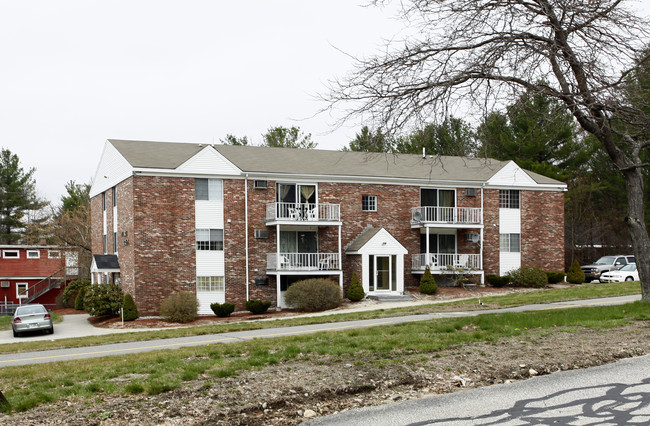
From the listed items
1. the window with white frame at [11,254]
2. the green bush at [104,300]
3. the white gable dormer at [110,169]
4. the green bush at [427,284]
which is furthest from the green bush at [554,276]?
the window with white frame at [11,254]

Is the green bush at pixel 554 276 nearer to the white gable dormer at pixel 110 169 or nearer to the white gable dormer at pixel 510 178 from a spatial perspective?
the white gable dormer at pixel 510 178

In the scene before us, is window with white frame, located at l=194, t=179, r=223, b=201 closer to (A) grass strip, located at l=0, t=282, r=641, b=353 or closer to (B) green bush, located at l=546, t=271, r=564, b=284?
(A) grass strip, located at l=0, t=282, r=641, b=353

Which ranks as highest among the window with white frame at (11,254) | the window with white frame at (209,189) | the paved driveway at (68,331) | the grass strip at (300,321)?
the window with white frame at (209,189)

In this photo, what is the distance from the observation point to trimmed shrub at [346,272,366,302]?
30.2m

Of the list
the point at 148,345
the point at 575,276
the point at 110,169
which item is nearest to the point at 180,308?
the point at 110,169

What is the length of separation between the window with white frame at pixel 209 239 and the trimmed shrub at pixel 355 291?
249 inches

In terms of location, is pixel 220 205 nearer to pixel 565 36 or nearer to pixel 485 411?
pixel 565 36

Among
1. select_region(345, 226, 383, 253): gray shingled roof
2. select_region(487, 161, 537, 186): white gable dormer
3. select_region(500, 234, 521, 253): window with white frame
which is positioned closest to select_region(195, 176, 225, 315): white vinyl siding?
select_region(345, 226, 383, 253): gray shingled roof

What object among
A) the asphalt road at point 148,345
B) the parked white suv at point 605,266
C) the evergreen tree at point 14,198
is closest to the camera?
the asphalt road at point 148,345

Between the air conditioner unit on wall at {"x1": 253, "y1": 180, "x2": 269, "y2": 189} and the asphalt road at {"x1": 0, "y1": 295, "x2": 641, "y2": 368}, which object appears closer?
the asphalt road at {"x1": 0, "y1": 295, "x2": 641, "y2": 368}

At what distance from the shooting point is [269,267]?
3067 centimetres

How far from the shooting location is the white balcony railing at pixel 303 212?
30656mm

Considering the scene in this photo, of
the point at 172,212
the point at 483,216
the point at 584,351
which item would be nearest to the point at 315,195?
the point at 172,212

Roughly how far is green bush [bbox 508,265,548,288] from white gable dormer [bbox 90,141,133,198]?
65.5 feet
